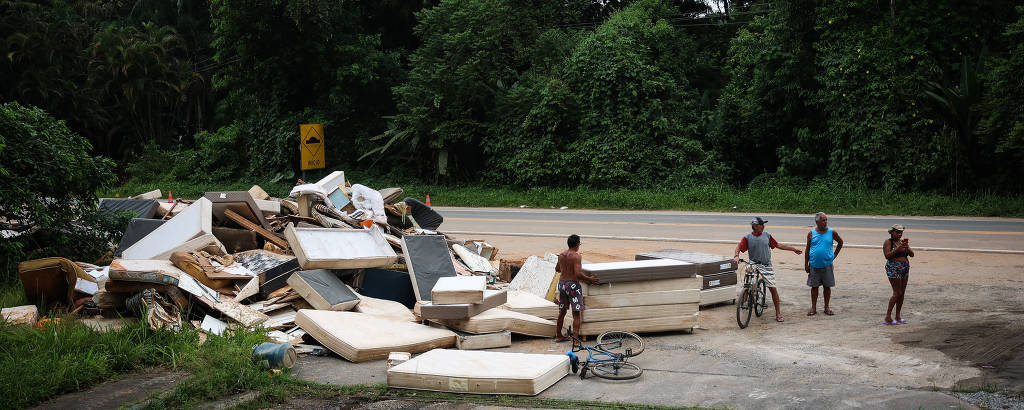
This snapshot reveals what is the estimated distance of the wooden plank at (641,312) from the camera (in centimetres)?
905

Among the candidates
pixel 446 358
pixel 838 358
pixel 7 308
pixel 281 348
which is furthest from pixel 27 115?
pixel 838 358

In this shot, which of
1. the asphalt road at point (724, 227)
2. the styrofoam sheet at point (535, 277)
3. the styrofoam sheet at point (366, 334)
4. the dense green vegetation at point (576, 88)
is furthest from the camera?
the dense green vegetation at point (576, 88)

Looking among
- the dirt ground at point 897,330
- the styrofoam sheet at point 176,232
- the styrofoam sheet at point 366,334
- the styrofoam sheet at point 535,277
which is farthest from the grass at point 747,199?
the styrofoam sheet at point 366,334

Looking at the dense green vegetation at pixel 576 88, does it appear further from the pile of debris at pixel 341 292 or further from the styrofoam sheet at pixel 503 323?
the styrofoam sheet at pixel 503 323

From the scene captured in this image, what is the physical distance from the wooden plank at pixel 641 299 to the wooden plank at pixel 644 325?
0.21 metres

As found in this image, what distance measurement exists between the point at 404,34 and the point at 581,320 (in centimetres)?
3007

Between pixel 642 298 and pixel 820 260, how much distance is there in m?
2.81

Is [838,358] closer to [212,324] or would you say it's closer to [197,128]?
[212,324]

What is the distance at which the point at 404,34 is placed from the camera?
121ft

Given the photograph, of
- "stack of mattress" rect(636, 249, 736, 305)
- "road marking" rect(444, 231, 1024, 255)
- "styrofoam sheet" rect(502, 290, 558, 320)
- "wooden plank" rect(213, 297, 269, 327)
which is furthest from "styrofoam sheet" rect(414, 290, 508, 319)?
"road marking" rect(444, 231, 1024, 255)

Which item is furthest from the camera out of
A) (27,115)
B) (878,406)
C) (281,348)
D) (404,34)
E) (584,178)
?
(404,34)

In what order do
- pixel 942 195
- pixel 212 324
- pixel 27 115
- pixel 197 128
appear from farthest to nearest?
pixel 197 128 → pixel 942 195 → pixel 27 115 → pixel 212 324

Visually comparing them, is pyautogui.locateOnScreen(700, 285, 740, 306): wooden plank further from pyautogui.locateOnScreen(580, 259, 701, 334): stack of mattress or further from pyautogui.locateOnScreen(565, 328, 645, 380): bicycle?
pyautogui.locateOnScreen(565, 328, 645, 380): bicycle

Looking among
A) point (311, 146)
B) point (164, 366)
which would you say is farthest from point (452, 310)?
point (311, 146)
